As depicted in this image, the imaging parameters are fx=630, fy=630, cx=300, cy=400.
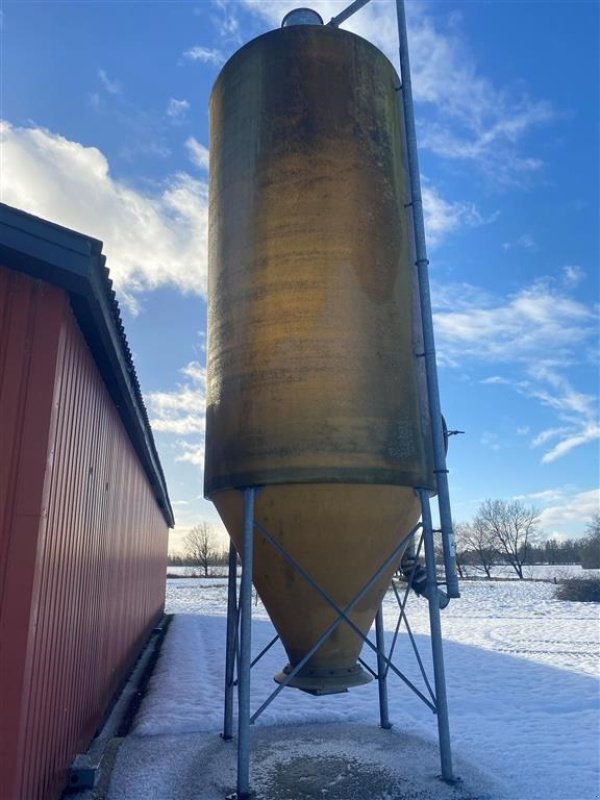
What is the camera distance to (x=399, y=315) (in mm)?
6223

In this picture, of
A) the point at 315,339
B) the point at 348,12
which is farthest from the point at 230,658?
the point at 348,12

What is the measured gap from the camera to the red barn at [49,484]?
4309mm

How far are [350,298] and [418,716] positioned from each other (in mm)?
5652

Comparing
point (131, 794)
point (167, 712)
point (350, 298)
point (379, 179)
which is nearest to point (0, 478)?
point (131, 794)

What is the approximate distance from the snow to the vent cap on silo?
778 cm

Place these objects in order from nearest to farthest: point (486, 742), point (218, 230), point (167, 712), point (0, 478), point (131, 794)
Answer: point (0, 478)
point (131, 794)
point (218, 230)
point (486, 742)
point (167, 712)

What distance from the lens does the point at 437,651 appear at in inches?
233

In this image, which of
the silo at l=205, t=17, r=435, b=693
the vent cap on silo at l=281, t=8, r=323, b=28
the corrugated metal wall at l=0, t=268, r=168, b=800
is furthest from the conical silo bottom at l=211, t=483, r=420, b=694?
the vent cap on silo at l=281, t=8, r=323, b=28

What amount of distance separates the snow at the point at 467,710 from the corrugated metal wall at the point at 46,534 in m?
0.97

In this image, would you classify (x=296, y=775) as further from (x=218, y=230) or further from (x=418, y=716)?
(x=218, y=230)

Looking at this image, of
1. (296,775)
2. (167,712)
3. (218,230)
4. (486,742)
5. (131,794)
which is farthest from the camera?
(167,712)

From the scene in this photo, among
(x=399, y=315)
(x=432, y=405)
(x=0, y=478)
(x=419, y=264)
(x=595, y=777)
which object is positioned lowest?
(x=595, y=777)

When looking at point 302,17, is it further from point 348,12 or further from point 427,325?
point 427,325

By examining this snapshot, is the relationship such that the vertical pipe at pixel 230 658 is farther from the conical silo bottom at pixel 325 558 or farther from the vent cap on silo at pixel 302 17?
the vent cap on silo at pixel 302 17
